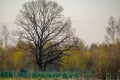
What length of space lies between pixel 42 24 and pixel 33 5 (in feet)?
11.8

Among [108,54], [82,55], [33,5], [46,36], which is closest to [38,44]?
[46,36]

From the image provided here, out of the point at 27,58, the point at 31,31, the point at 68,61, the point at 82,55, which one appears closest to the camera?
the point at 31,31

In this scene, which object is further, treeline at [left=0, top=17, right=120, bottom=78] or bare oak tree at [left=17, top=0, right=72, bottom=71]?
bare oak tree at [left=17, top=0, right=72, bottom=71]

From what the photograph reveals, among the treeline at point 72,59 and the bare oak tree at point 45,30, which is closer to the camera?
the treeline at point 72,59

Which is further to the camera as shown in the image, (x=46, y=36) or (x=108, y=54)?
(x=46, y=36)

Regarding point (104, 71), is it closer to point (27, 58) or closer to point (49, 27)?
point (49, 27)

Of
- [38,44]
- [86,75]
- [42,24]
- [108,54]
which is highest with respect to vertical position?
[42,24]

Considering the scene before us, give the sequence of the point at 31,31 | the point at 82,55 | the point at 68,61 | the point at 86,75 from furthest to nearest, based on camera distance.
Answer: the point at 82,55
the point at 68,61
the point at 31,31
the point at 86,75

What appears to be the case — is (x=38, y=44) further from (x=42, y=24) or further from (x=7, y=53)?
(x=7, y=53)

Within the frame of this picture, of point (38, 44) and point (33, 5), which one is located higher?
point (33, 5)

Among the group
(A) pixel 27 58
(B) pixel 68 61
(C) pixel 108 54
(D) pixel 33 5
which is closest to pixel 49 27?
(D) pixel 33 5

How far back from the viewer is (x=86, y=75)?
2375 cm

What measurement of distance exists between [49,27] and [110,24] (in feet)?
44.6

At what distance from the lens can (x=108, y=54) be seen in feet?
80.1
